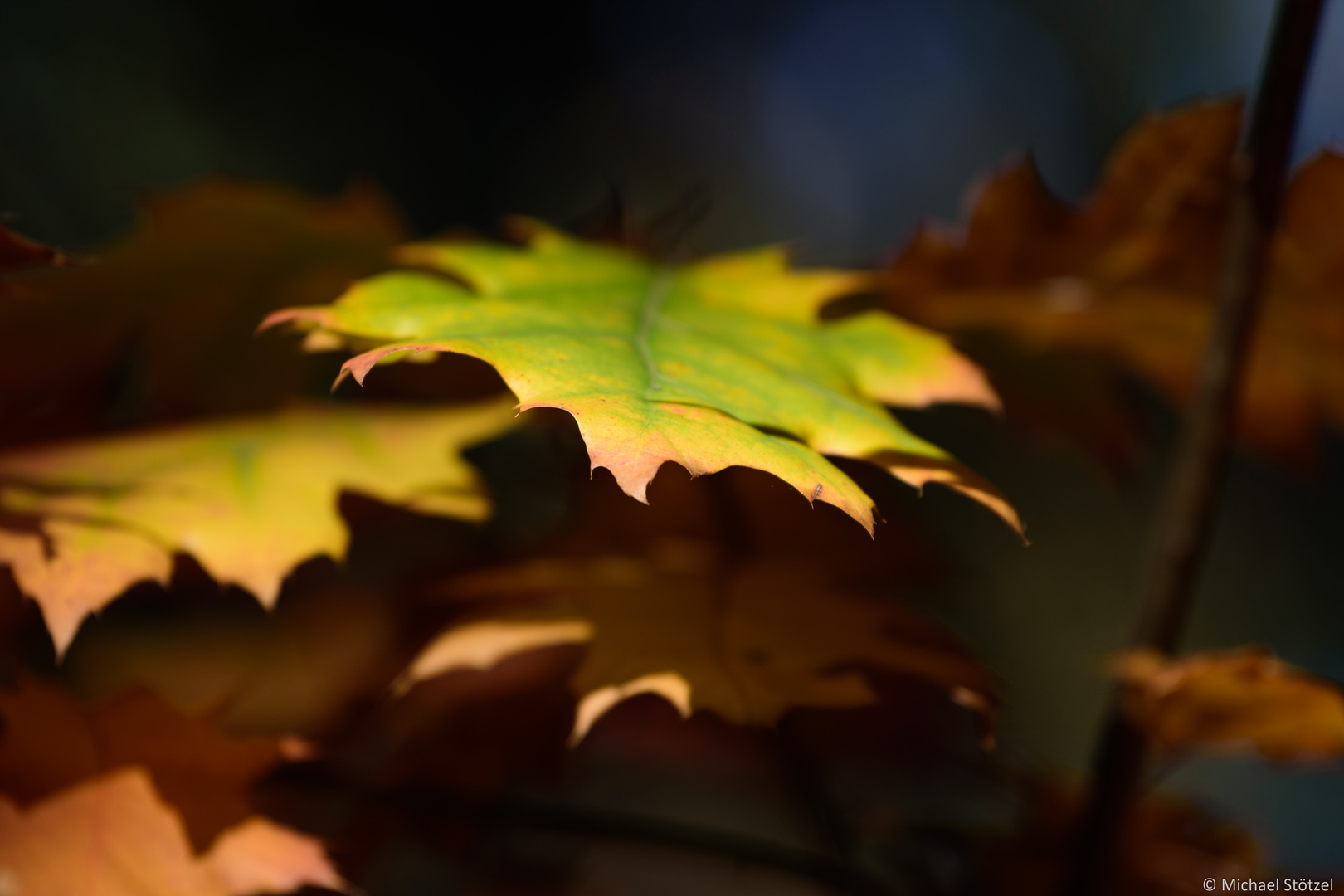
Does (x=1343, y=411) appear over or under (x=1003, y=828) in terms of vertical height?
over

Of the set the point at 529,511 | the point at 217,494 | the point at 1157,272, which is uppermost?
the point at 1157,272

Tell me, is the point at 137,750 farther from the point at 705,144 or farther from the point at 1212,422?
the point at 705,144

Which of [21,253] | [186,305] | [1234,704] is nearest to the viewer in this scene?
[21,253]

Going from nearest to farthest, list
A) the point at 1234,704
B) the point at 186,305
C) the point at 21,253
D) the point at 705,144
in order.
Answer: the point at 21,253
the point at 1234,704
the point at 186,305
the point at 705,144

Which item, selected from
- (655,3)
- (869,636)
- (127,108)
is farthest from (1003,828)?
(655,3)

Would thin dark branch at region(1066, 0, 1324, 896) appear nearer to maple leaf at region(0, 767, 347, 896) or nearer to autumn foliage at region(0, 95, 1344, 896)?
autumn foliage at region(0, 95, 1344, 896)

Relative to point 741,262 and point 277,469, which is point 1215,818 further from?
point 277,469

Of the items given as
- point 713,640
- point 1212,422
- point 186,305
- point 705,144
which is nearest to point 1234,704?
point 1212,422

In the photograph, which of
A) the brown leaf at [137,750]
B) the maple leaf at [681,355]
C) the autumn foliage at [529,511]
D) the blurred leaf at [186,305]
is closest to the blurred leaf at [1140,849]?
→ the autumn foliage at [529,511]
